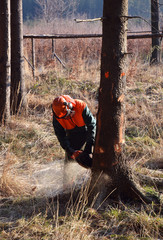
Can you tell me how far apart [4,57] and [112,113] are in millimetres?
2982

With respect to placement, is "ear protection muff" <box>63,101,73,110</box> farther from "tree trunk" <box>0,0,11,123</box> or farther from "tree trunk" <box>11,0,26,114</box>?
"tree trunk" <box>11,0,26,114</box>

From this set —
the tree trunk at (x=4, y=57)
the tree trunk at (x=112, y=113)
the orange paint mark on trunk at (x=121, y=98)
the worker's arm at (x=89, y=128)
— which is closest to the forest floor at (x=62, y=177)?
the tree trunk at (x=112, y=113)

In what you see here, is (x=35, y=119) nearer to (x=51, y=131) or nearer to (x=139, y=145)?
(x=51, y=131)

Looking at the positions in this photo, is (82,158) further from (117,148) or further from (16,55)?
(16,55)

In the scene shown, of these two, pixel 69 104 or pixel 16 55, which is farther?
pixel 16 55

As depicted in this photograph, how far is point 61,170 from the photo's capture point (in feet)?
14.0

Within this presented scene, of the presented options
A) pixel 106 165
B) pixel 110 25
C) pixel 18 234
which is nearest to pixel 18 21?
pixel 110 25

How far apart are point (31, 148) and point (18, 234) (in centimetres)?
227

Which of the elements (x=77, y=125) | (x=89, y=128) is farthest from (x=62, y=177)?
(x=89, y=128)

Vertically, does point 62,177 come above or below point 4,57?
below

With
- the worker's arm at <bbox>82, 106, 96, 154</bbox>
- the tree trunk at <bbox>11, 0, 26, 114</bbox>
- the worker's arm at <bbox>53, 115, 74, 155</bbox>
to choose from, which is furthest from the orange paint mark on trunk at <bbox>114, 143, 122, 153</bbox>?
the tree trunk at <bbox>11, 0, 26, 114</bbox>

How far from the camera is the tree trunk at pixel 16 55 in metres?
5.59

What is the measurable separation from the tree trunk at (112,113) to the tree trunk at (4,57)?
8.99ft

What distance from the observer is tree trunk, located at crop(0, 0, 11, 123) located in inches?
194
